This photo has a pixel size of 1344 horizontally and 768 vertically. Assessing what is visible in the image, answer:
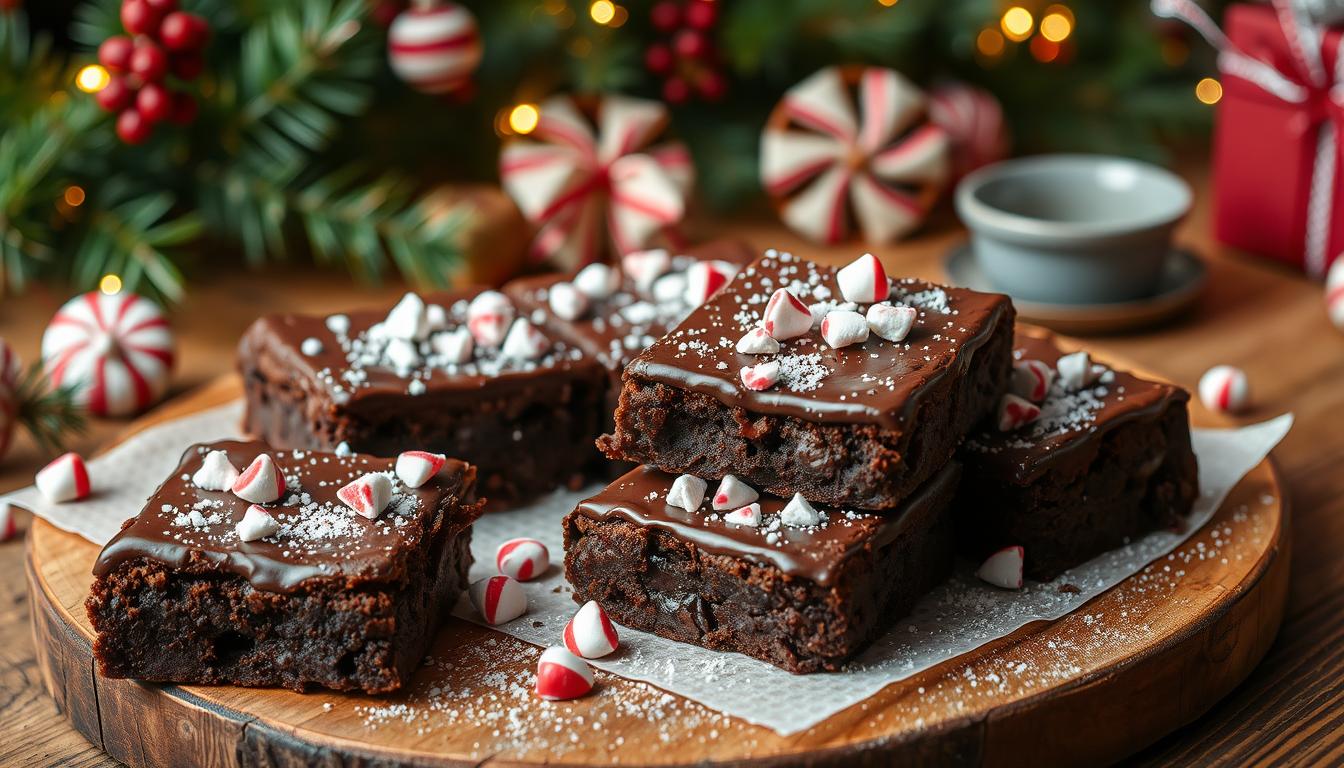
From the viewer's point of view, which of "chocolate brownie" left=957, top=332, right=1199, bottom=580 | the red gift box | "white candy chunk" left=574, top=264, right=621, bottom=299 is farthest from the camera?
the red gift box

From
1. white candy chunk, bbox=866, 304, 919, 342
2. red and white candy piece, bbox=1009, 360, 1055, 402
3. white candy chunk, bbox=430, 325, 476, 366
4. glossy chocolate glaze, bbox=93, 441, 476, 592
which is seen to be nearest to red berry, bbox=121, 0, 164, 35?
white candy chunk, bbox=430, 325, 476, 366

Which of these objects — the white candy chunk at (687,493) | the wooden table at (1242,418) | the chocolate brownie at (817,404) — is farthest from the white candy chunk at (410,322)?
the wooden table at (1242,418)

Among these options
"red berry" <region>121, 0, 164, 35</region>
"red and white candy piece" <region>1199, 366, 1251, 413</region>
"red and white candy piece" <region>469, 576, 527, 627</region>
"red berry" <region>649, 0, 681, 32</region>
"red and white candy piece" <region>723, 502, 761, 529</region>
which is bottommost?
"red and white candy piece" <region>1199, 366, 1251, 413</region>

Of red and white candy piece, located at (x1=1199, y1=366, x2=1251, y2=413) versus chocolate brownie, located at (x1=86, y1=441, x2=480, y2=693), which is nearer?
chocolate brownie, located at (x1=86, y1=441, x2=480, y2=693)

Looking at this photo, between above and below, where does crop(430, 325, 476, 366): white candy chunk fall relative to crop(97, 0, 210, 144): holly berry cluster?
below

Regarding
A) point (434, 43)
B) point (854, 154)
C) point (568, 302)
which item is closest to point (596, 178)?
point (434, 43)

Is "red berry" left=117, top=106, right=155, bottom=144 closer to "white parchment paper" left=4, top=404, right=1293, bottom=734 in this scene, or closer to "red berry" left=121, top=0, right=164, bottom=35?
"red berry" left=121, top=0, right=164, bottom=35

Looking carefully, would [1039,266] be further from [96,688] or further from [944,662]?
[96,688]

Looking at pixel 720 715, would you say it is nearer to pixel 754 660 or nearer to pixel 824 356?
pixel 754 660
